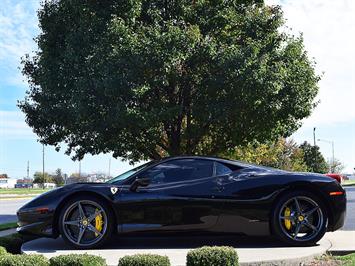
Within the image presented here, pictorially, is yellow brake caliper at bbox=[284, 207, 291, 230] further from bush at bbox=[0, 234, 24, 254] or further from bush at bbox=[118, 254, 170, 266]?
bush at bbox=[0, 234, 24, 254]

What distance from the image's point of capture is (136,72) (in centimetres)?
1043

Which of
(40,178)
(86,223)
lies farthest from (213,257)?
(40,178)

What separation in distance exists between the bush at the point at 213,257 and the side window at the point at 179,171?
1.88 m

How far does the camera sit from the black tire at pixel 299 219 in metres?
6.40

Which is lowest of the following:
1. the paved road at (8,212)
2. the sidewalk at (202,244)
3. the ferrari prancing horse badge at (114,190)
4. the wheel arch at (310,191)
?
the paved road at (8,212)

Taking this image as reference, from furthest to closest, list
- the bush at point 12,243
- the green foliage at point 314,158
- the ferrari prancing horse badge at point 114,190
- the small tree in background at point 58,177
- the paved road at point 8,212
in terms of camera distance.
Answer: the small tree in background at point 58,177 → the green foliage at point 314,158 → the paved road at point 8,212 → the bush at point 12,243 → the ferrari prancing horse badge at point 114,190

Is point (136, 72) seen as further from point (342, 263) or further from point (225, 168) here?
point (342, 263)

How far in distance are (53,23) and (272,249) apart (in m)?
9.61

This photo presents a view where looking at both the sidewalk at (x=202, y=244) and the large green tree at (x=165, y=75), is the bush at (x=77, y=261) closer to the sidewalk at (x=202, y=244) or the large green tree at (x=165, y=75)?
the sidewalk at (x=202, y=244)

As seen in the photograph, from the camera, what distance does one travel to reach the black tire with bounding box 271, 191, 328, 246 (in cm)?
640

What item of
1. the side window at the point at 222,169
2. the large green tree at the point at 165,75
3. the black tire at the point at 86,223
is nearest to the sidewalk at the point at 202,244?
the black tire at the point at 86,223

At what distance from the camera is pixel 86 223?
6.42m

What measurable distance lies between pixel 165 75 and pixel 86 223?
508 cm

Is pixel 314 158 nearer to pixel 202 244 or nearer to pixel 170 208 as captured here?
pixel 202 244
